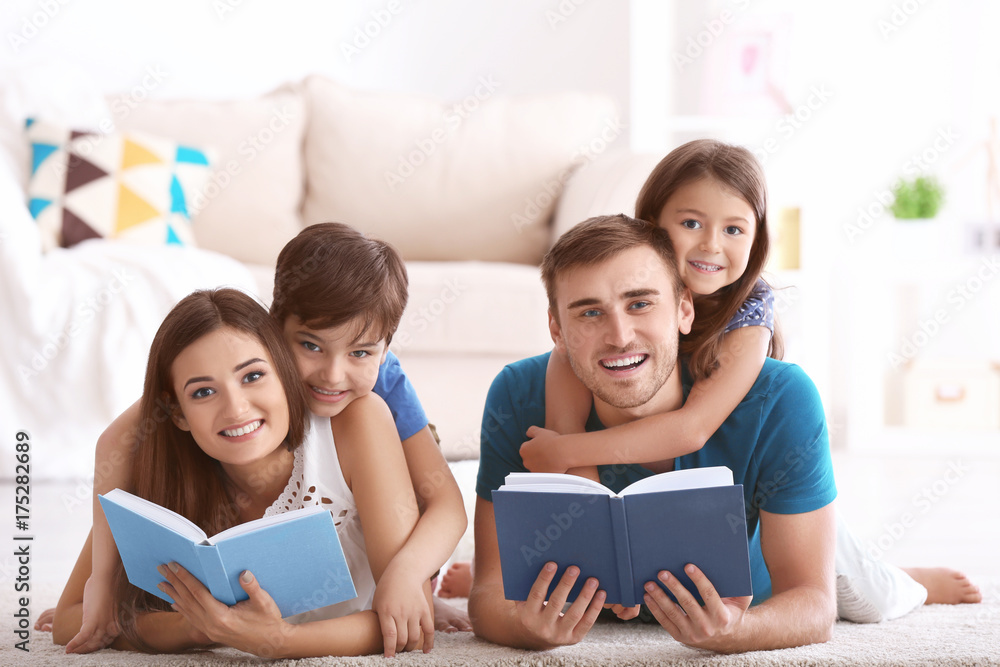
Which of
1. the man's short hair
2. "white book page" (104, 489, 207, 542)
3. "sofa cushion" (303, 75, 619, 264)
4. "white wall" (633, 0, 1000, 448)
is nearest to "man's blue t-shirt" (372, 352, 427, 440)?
the man's short hair

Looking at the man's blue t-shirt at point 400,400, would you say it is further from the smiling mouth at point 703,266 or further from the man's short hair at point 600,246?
the smiling mouth at point 703,266

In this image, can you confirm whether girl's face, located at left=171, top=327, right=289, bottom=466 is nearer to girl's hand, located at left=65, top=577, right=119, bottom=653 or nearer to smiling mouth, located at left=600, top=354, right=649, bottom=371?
girl's hand, located at left=65, top=577, right=119, bottom=653

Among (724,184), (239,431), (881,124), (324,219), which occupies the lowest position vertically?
(239,431)

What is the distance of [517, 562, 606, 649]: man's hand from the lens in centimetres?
111

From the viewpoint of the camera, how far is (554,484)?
3.55 ft

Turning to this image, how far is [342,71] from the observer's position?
4.02m

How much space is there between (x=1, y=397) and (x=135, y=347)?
0.39 meters

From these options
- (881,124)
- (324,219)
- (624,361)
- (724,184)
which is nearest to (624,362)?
(624,361)

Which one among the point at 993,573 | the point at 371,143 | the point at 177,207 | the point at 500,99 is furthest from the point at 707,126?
the point at 993,573

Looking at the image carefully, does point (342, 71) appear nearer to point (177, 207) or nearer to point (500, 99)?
point (500, 99)

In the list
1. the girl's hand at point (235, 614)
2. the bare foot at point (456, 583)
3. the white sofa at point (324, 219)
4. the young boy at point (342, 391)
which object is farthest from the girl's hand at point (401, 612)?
the white sofa at point (324, 219)

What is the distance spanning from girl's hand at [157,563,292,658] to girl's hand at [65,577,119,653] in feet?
0.56

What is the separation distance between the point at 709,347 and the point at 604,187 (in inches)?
50.0

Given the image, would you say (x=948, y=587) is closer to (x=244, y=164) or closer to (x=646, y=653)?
(x=646, y=653)
